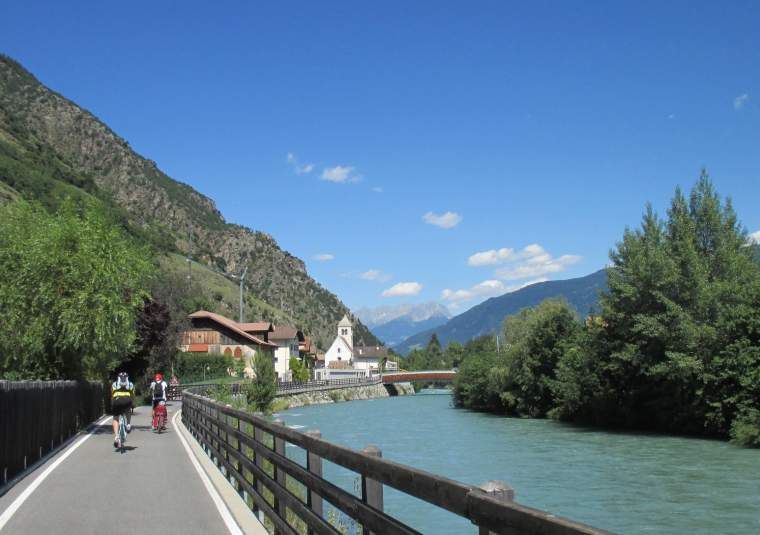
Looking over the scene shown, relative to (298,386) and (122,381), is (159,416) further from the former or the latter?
(298,386)

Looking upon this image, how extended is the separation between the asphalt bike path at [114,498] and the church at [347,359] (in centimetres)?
13277

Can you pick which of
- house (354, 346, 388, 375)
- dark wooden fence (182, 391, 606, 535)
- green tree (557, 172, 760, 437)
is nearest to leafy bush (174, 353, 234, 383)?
green tree (557, 172, 760, 437)

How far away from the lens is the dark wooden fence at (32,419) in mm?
12227

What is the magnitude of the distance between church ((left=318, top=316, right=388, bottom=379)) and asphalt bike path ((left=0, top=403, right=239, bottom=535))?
132770mm

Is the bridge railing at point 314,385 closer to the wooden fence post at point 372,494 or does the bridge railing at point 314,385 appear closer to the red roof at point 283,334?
the red roof at point 283,334

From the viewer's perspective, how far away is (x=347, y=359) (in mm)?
176625

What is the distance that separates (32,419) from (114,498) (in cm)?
453

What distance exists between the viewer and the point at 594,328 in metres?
53.8

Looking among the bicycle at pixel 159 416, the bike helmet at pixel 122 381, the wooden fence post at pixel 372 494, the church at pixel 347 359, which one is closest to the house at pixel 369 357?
the church at pixel 347 359

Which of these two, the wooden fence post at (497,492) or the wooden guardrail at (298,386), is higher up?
the wooden fence post at (497,492)

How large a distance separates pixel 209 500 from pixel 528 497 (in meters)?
12.6

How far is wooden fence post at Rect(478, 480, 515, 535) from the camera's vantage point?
11.3ft

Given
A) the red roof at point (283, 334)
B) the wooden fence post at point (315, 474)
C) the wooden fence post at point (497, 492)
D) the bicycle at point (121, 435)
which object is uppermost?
the red roof at point (283, 334)

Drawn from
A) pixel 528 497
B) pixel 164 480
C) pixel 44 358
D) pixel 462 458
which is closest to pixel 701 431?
pixel 462 458
